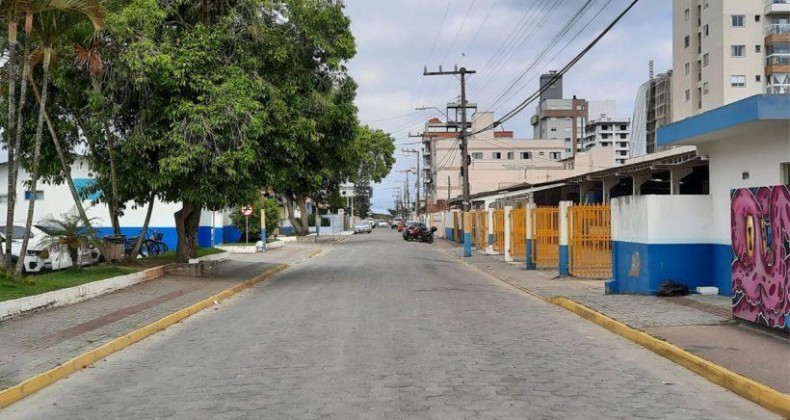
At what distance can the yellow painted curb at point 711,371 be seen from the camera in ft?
20.1

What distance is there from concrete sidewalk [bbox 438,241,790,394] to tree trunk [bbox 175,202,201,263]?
34.8 ft

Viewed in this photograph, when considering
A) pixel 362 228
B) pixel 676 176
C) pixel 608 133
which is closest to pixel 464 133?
pixel 676 176

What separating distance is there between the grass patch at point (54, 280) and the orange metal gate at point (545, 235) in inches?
484

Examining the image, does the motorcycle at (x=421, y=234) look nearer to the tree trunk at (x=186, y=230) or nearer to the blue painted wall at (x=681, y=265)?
the tree trunk at (x=186, y=230)

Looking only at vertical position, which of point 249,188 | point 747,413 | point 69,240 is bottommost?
point 747,413

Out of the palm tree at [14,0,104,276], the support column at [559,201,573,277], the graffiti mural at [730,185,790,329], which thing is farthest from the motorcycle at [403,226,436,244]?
the graffiti mural at [730,185,790,329]

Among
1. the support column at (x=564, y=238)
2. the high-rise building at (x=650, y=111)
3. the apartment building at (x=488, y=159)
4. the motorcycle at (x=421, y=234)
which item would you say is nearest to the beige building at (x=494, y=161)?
the apartment building at (x=488, y=159)

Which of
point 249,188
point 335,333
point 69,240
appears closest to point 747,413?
point 335,333

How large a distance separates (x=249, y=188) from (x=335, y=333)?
8375 millimetres

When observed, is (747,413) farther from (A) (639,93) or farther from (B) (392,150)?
(A) (639,93)

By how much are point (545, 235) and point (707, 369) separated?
48.4 feet

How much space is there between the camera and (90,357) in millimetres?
8508

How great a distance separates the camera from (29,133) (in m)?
17.4

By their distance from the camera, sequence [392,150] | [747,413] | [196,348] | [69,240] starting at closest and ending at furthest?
[747,413] → [196,348] → [69,240] → [392,150]
